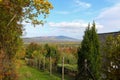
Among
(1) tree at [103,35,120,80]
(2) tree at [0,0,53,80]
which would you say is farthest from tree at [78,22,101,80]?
(1) tree at [103,35,120,80]

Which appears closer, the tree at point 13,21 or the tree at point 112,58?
the tree at point 112,58

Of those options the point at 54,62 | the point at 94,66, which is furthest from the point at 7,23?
the point at 54,62

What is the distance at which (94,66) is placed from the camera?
19.4 metres

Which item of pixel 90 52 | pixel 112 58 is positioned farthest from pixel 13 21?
pixel 112 58

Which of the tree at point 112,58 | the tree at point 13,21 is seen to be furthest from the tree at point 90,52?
the tree at point 112,58

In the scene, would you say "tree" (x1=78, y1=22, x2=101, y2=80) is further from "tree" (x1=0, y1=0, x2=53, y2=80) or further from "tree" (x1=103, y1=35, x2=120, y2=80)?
"tree" (x1=103, y1=35, x2=120, y2=80)

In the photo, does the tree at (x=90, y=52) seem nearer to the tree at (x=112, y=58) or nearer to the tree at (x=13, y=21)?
the tree at (x=13, y=21)

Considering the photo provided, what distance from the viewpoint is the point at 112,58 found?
12.1 metres

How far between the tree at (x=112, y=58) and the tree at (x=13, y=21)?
5825 millimetres

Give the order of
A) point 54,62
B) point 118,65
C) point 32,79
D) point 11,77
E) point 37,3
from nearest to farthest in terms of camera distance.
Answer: point 118,65 → point 37,3 → point 11,77 → point 32,79 → point 54,62

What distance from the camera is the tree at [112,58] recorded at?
1181cm

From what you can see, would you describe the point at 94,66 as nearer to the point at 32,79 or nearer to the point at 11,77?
the point at 11,77

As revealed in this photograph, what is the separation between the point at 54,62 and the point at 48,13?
23355 mm

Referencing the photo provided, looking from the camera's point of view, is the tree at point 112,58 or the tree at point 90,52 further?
the tree at point 90,52
